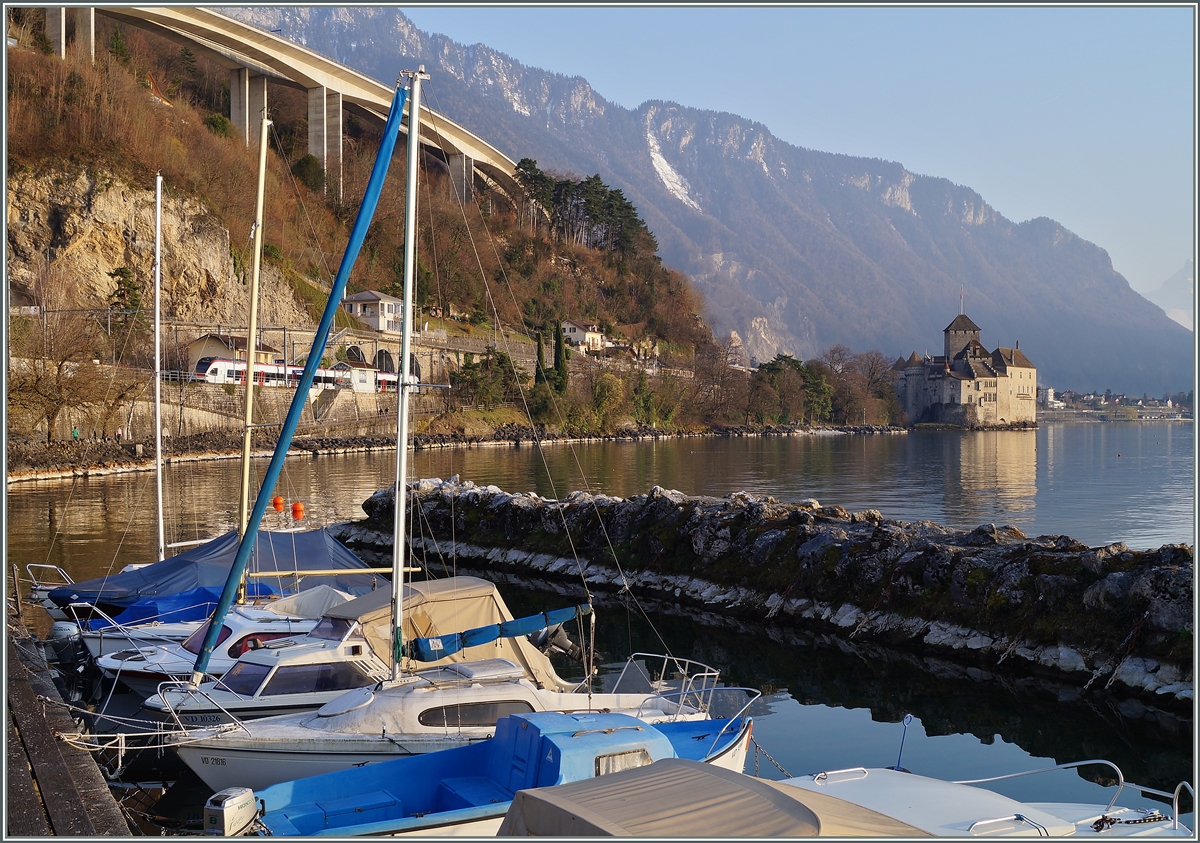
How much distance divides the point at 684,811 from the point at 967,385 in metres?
157

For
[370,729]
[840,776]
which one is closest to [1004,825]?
[840,776]

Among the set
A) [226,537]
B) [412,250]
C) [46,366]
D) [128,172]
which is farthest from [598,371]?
[412,250]

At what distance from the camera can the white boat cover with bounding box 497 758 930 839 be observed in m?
5.15

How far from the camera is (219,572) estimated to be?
55.3 feet

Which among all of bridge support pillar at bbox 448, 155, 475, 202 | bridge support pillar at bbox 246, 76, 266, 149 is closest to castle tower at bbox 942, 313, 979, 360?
bridge support pillar at bbox 448, 155, 475, 202

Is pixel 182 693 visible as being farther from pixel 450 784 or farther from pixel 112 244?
pixel 112 244

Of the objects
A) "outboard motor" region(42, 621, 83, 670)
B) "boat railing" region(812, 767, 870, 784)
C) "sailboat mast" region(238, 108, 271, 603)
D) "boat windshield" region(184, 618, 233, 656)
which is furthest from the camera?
"sailboat mast" region(238, 108, 271, 603)

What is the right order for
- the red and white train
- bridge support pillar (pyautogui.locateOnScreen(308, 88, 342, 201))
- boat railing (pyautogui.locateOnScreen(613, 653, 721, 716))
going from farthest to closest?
bridge support pillar (pyautogui.locateOnScreen(308, 88, 342, 201)) → the red and white train → boat railing (pyautogui.locateOnScreen(613, 653, 721, 716))

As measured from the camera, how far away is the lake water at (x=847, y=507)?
38.5 feet

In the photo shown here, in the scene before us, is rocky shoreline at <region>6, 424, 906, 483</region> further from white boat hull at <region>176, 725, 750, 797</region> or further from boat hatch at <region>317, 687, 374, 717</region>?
white boat hull at <region>176, 725, 750, 797</region>

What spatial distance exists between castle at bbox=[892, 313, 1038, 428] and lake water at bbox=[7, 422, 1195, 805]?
7296cm

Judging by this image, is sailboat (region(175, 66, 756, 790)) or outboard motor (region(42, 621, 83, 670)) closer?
sailboat (region(175, 66, 756, 790))

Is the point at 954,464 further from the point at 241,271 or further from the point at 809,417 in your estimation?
the point at 809,417

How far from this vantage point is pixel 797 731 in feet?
40.4
